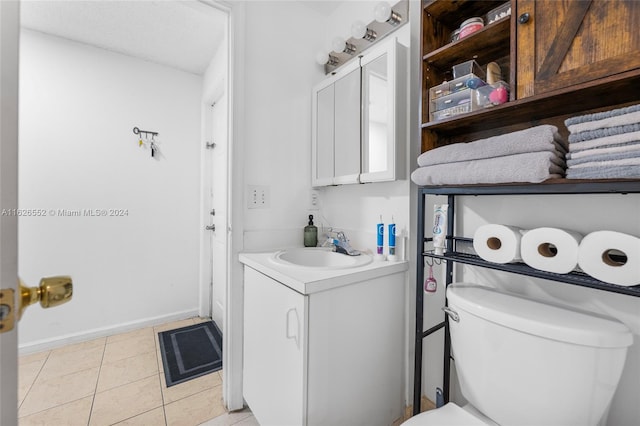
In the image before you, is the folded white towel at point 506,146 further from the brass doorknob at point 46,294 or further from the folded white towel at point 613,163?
the brass doorknob at point 46,294

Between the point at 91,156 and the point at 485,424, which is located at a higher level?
the point at 91,156

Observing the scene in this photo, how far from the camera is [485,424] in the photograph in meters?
0.79

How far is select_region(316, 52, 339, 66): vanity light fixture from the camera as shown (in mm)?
1606

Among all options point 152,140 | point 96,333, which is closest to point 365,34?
point 152,140

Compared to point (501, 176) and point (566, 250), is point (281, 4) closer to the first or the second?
point (501, 176)

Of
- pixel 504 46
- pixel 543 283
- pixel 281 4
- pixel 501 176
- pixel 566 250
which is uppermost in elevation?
pixel 281 4

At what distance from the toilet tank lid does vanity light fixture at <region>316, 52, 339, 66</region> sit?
4.68 ft

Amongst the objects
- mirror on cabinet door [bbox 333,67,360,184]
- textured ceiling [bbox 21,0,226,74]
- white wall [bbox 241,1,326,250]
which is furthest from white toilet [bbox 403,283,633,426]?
textured ceiling [bbox 21,0,226,74]

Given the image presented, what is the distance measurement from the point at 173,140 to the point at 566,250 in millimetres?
2657

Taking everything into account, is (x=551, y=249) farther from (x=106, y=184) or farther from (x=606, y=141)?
(x=106, y=184)

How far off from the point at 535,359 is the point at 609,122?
0.62 m

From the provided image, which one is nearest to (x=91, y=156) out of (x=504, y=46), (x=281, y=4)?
(x=281, y=4)

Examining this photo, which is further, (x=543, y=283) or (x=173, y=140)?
(x=173, y=140)

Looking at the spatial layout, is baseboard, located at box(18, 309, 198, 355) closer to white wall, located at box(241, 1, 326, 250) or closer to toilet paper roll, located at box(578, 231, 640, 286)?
white wall, located at box(241, 1, 326, 250)
